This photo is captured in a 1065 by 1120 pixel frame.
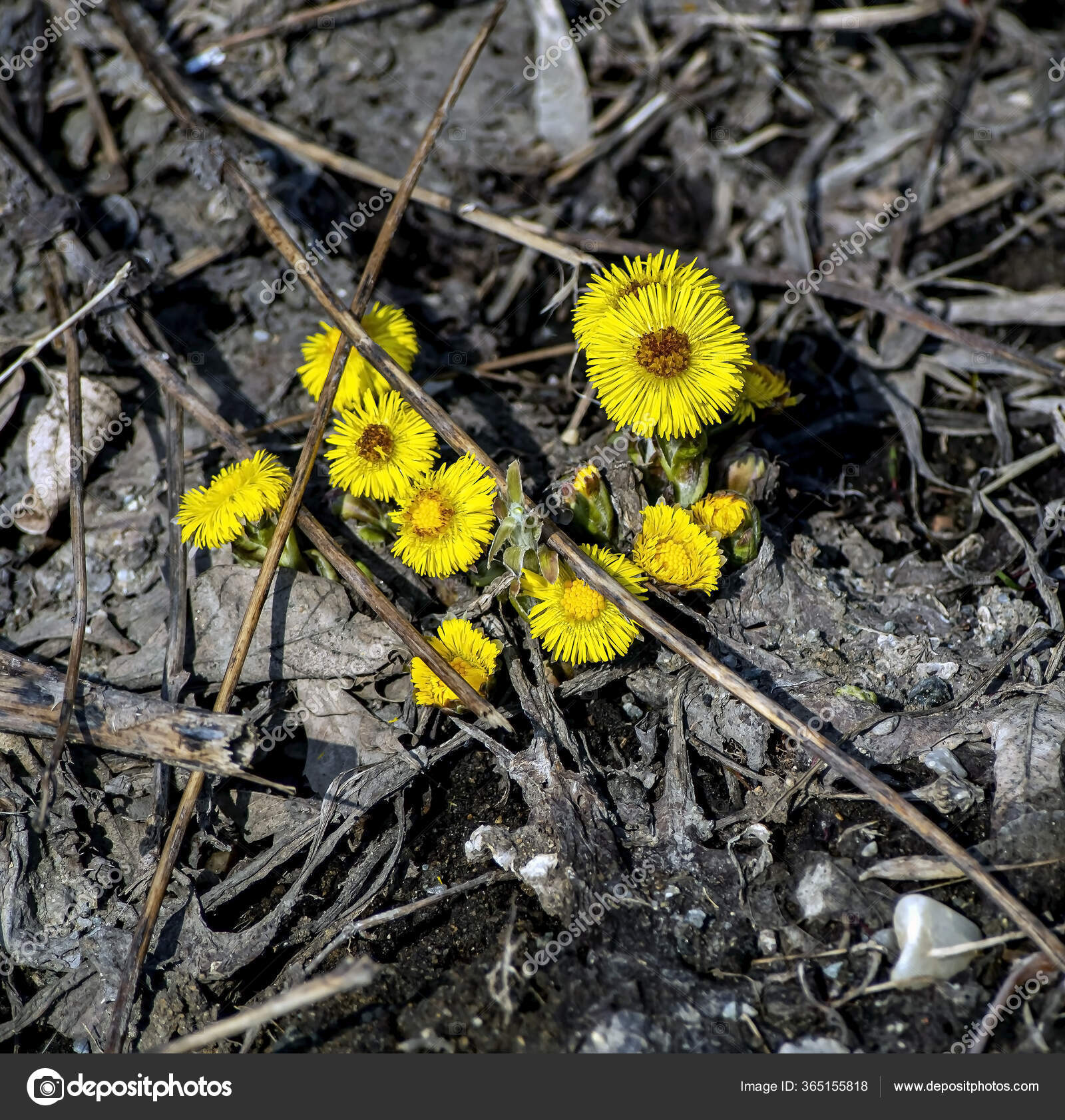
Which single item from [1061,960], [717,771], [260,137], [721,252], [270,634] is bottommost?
[1061,960]

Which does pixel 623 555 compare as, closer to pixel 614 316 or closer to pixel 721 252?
pixel 614 316

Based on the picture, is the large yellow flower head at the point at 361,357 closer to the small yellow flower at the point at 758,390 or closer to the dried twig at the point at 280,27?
the small yellow flower at the point at 758,390

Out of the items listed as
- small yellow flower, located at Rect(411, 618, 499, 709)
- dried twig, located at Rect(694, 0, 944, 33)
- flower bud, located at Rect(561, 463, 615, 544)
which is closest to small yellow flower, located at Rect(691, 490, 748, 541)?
flower bud, located at Rect(561, 463, 615, 544)

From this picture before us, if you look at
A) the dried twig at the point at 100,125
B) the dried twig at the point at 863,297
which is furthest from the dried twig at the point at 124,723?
the dried twig at the point at 863,297

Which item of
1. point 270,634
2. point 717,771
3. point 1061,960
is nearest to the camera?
point 1061,960

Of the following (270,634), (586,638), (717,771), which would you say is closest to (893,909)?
(717,771)

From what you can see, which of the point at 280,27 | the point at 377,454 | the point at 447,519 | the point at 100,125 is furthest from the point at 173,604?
the point at 280,27

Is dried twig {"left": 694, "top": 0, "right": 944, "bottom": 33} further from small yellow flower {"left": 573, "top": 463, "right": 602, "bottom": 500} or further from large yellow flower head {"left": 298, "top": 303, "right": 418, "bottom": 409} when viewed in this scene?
small yellow flower {"left": 573, "top": 463, "right": 602, "bottom": 500}

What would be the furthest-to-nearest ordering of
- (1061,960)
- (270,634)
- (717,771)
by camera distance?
(270,634)
(717,771)
(1061,960)
